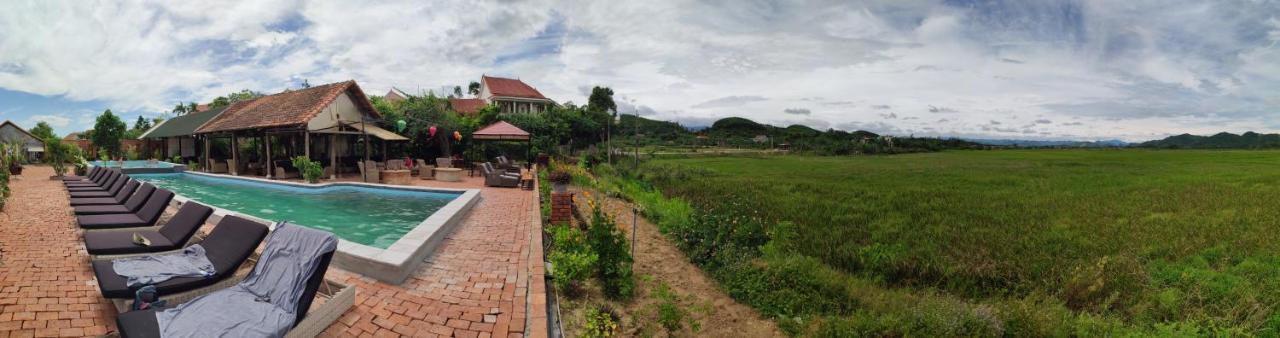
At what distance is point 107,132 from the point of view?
29.4 meters

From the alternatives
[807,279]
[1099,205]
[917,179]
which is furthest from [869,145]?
[807,279]

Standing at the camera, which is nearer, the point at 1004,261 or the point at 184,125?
the point at 1004,261

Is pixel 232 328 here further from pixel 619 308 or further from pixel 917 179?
pixel 917 179

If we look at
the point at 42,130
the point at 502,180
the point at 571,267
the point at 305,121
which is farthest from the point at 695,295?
the point at 42,130

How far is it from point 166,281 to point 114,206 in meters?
5.52

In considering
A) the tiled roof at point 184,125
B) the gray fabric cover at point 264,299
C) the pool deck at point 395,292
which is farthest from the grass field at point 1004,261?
the tiled roof at point 184,125

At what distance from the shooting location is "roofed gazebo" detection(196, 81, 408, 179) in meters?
13.8

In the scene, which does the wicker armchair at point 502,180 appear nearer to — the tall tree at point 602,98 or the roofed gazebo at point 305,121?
the roofed gazebo at point 305,121

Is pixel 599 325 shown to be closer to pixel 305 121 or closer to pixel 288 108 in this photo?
pixel 305 121

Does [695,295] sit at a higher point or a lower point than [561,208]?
lower

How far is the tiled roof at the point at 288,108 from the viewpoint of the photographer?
14048mm

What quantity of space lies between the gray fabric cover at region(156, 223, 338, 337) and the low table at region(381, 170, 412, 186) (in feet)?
32.0

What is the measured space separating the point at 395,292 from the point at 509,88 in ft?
147

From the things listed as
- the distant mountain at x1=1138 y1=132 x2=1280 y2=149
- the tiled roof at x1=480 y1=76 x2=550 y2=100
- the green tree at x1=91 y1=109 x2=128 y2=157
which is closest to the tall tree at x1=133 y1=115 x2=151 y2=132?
the green tree at x1=91 y1=109 x2=128 y2=157
